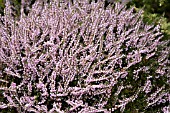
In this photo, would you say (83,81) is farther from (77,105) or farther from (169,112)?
(169,112)

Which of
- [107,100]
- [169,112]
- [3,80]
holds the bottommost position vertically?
[169,112]

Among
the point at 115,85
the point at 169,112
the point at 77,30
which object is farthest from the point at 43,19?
the point at 169,112

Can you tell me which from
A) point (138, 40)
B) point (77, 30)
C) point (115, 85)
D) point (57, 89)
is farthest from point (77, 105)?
point (138, 40)

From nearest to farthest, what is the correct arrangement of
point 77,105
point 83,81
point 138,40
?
point 77,105, point 83,81, point 138,40

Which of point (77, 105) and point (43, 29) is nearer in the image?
point (77, 105)

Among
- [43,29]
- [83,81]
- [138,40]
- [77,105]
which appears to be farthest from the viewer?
[138,40]

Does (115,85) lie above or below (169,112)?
above
